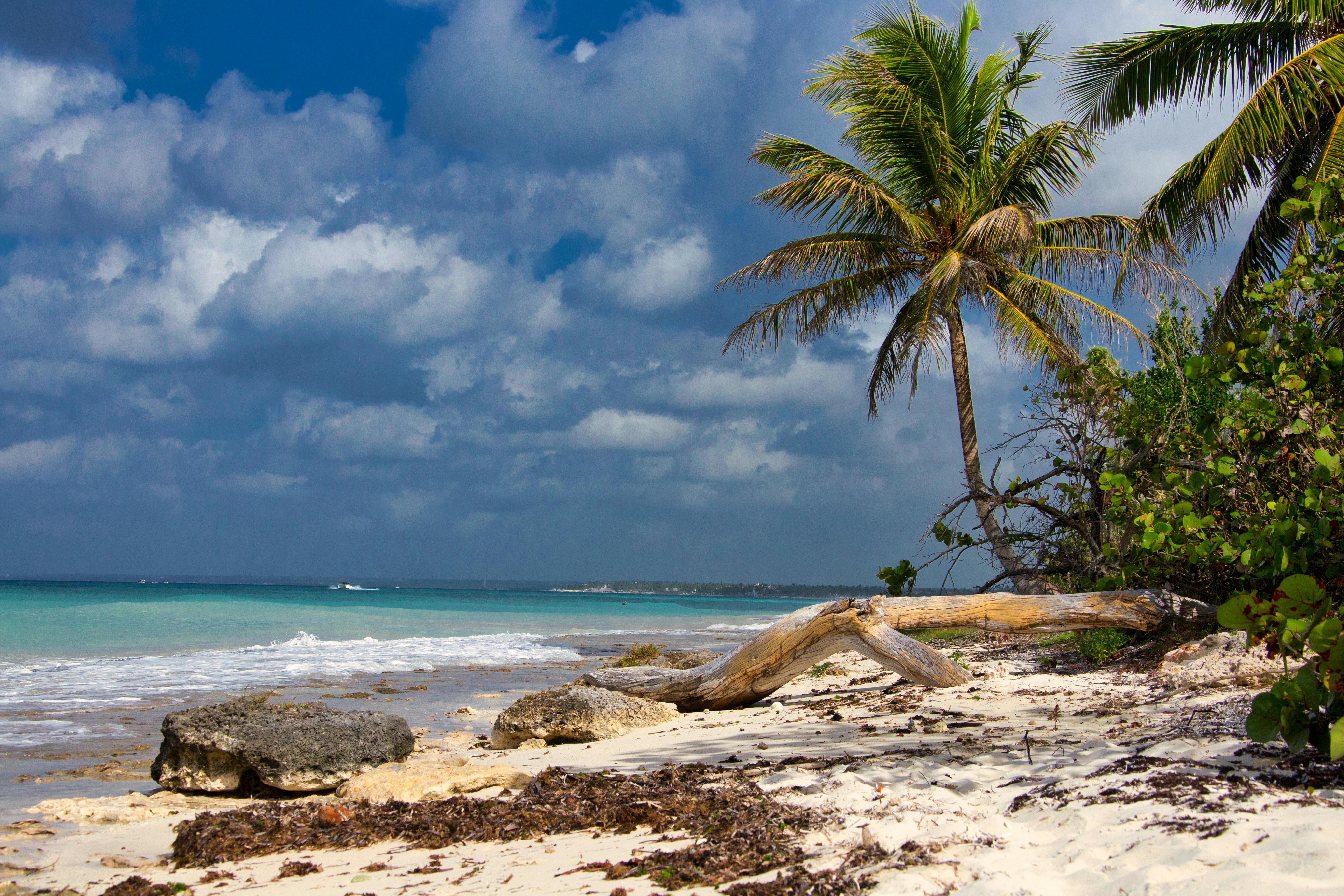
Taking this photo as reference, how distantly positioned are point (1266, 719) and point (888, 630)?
396cm

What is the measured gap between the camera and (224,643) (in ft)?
61.9

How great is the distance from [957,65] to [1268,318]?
33.2 ft

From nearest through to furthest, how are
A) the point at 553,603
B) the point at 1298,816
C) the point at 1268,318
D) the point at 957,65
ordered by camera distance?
the point at 1298,816 < the point at 1268,318 < the point at 957,65 < the point at 553,603

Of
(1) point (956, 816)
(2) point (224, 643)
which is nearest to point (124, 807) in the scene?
(1) point (956, 816)

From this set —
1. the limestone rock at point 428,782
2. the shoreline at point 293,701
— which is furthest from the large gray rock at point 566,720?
the limestone rock at point 428,782

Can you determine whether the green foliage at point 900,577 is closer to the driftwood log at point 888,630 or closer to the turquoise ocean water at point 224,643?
the driftwood log at point 888,630

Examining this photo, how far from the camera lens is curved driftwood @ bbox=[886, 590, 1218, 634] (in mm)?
7230

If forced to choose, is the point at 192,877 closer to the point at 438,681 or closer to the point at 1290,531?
the point at 1290,531

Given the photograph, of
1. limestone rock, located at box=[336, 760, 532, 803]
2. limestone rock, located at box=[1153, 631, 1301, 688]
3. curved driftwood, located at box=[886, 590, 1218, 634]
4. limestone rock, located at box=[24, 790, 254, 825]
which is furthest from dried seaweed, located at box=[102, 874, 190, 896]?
curved driftwood, located at box=[886, 590, 1218, 634]

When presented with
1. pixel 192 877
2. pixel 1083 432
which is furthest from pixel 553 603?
pixel 192 877

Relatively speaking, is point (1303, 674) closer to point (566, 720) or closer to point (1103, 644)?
point (1103, 644)

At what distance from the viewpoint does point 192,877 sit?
3.68 m

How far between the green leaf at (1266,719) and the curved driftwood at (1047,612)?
4319 millimetres

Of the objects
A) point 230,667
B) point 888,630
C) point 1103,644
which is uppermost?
point 888,630
